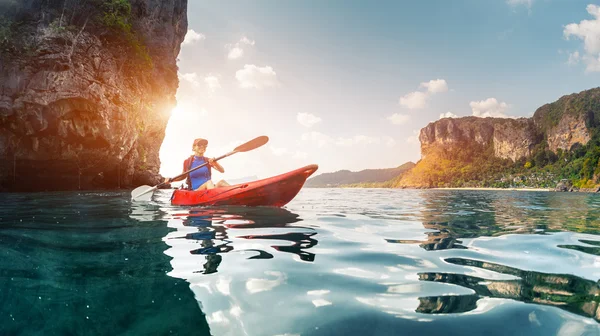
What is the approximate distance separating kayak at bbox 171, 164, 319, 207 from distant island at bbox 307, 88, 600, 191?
244 feet

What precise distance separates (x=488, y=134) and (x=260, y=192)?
15179cm

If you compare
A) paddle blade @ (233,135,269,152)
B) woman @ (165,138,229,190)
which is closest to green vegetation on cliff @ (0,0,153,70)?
woman @ (165,138,229,190)

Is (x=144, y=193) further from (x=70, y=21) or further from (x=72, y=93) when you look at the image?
(x=70, y=21)

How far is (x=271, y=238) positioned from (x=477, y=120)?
525 feet

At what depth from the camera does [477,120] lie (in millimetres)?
137875

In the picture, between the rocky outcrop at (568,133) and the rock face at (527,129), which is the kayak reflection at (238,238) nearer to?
the rocky outcrop at (568,133)

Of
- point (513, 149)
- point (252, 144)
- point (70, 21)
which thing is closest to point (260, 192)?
point (252, 144)

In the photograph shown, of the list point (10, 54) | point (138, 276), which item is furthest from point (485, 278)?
point (10, 54)

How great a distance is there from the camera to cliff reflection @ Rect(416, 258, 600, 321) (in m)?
1.50

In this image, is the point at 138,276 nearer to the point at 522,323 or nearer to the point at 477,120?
the point at 522,323

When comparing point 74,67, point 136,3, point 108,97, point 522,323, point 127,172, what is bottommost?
point 522,323

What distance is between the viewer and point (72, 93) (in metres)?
14.8

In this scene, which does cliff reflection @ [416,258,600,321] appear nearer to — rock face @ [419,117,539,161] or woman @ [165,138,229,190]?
woman @ [165,138,229,190]

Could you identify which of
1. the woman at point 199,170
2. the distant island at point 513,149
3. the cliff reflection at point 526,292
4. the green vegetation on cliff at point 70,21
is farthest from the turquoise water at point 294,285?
the distant island at point 513,149
